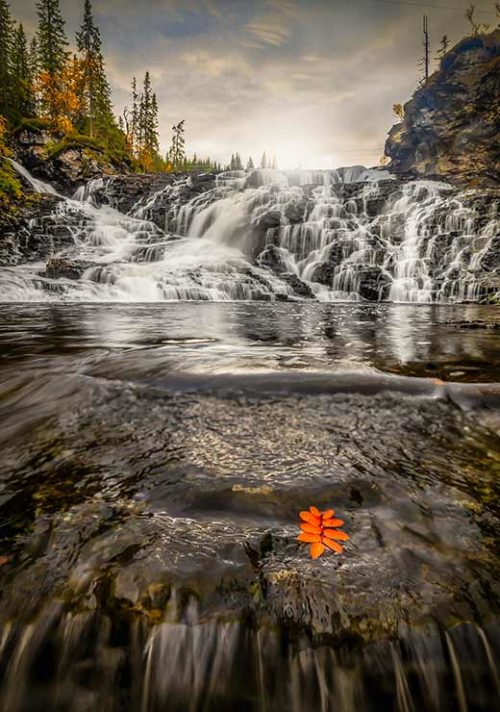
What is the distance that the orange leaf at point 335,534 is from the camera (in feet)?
4.42

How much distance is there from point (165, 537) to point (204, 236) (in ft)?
71.8

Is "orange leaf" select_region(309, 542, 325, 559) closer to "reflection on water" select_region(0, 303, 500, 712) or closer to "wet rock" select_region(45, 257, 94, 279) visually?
"reflection on water" select_region(0, 303, 500, 712)

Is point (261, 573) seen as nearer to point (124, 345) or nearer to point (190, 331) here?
point (124, 345)

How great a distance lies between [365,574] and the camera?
1.18 metres

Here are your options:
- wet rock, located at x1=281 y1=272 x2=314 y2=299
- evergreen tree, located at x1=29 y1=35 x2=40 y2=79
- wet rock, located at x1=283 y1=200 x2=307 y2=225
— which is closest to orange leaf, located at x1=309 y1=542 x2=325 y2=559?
wet rock, located at x1=281 y1=272 x2=314 y2=299

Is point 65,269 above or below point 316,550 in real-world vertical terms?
above

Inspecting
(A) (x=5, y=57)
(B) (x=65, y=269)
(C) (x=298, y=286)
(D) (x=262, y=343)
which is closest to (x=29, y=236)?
(B) (x=65, y=269)

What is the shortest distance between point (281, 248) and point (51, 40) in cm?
3898

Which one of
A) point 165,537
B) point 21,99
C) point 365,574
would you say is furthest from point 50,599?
point 21,99

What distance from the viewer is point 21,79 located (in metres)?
37.0

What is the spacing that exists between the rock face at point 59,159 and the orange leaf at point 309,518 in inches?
1240

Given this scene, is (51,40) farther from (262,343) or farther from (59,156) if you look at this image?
(262,343)

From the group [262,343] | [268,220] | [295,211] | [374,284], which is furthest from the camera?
[295,211]

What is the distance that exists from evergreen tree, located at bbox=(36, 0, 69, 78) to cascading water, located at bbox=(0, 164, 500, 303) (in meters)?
24.8
